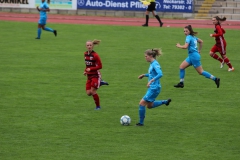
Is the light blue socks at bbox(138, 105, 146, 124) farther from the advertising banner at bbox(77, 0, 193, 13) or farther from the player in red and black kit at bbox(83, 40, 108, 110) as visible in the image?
the advertising banner at bbox(77, 0, 193, 13)

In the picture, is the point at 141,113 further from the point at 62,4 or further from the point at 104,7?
the point at 62,4

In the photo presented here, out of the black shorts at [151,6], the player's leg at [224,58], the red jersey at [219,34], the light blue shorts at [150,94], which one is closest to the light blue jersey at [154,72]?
the light blue shorts at [150,94]

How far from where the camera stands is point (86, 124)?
559 inches

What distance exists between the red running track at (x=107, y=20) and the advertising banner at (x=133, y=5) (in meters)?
0.90

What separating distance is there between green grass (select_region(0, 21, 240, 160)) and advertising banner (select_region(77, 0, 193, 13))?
12941mm

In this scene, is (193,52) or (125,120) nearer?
(125,120)

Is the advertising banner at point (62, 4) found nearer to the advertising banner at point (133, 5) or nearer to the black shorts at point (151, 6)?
the advertising banner at point (133, 5)

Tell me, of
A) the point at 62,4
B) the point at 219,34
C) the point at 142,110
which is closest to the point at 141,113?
the point at 142,110

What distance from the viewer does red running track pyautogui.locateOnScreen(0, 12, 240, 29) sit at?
38.3 metres

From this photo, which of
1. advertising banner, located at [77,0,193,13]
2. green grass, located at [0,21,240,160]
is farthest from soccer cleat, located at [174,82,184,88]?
advertising banner, located at [77,0,193,13]

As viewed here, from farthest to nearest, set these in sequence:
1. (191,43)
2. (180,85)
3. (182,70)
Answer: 1. (180,85)
2. (182,70)
3. (191,43)

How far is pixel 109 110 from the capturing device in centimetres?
1582

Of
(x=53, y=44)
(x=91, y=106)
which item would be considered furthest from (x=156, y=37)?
(x=91, y=106)

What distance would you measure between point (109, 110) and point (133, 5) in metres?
26.4
